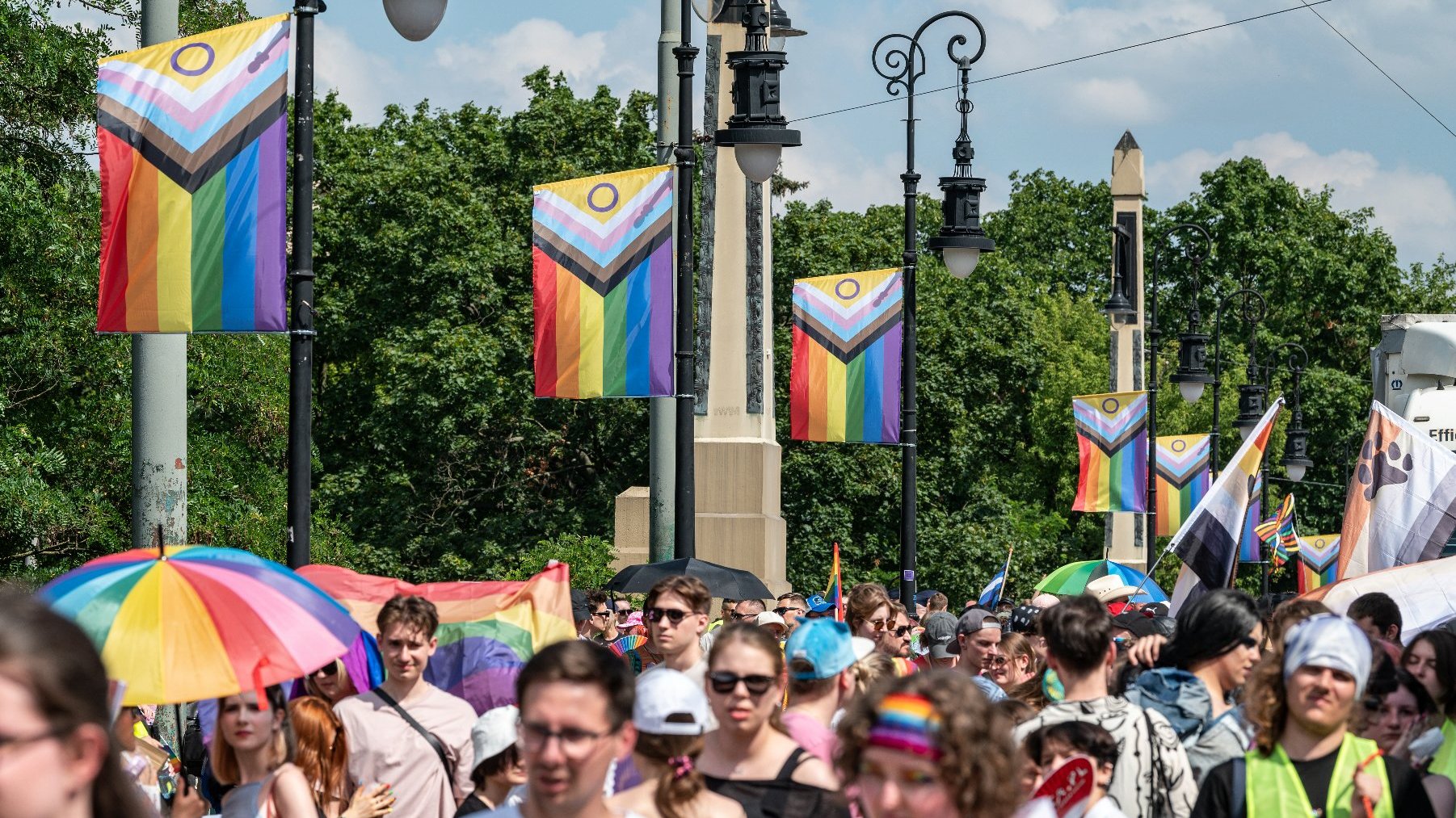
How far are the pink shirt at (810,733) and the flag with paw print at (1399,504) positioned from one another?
6.76 metres

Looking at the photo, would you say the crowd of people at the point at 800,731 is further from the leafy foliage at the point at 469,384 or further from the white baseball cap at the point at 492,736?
the leafy foliage at the point at 469,384

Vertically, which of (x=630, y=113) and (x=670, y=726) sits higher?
(x=630, y=113)

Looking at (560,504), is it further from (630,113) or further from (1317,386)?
(1317,386)

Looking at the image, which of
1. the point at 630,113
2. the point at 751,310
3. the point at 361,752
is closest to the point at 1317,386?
the point at 630,113

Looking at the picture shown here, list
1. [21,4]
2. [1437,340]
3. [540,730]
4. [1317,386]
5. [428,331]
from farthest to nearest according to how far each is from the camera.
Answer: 1. [1317,386]
2. [428,331]
3. [1437,340]
4. [21,4]
5. [540,730]

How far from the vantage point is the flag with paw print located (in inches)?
476

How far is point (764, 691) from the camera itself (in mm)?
5340

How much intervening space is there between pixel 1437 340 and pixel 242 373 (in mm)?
15164

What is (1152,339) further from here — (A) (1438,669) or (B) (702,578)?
(A) (1438,669)

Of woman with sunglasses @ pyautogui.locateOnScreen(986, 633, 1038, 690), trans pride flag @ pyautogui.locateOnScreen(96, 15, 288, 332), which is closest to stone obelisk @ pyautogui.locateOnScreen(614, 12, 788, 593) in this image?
trans pride flag @ pyautogui.locateOnScreen(96, 15, 288, 332)

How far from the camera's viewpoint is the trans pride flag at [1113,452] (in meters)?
30.0

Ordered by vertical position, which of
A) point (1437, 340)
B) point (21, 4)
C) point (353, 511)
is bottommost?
point (353, 511)

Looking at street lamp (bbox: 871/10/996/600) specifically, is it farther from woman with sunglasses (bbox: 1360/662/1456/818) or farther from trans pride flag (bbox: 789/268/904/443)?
woman with sunglasses (bbox: 1360/662/1456/818)

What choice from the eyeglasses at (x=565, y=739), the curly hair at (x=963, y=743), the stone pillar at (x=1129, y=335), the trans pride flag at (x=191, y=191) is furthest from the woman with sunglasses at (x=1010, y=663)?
the stone pillar at (x=1129, y=335)
